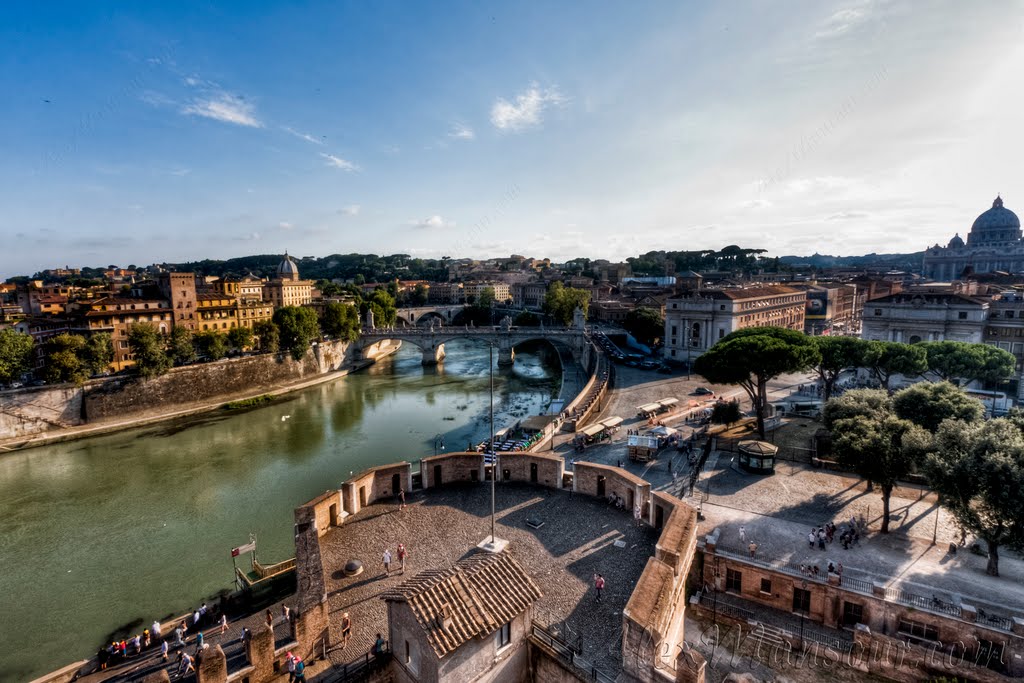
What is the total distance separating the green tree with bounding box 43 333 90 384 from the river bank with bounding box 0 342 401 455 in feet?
5.83

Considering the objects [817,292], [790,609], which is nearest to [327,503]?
[790,609]

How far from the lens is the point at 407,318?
83250 mm

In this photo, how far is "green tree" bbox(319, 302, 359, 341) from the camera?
188 ft

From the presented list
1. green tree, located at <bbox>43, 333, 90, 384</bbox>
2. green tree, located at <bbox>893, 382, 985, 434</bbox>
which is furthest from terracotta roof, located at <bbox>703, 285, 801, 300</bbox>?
green tree, located at <bbox>43, 333, 90, 384</bbox>

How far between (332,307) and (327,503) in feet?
157

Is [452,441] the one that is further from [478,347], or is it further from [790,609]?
[478,347]

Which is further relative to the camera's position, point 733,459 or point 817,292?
point 817,292

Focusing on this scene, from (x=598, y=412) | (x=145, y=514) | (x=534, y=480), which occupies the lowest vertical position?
(x=145, y=514)

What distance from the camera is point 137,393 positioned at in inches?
1519

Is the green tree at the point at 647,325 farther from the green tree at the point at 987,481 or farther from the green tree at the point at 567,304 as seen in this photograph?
the green tree at the point at 987,481

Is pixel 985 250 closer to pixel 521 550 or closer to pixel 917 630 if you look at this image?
pixel 917 630

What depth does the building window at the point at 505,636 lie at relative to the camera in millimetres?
7457

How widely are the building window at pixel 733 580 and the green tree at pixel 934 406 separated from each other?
37.4 feet

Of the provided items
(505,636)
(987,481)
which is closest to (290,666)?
(505,636)
